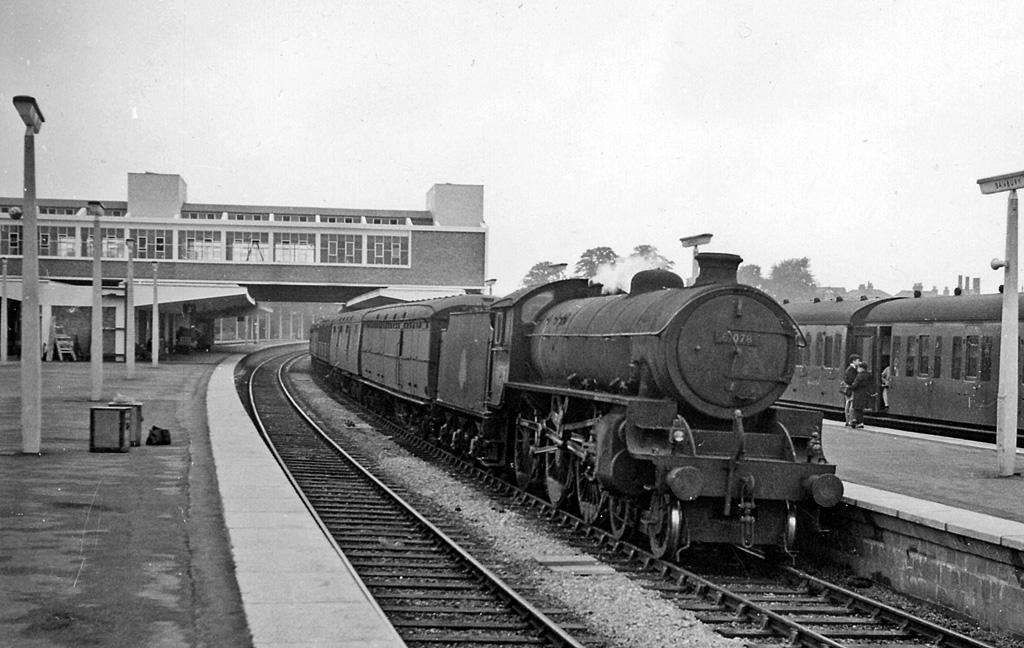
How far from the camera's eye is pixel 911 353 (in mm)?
19250

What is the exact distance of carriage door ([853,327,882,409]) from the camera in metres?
20.6

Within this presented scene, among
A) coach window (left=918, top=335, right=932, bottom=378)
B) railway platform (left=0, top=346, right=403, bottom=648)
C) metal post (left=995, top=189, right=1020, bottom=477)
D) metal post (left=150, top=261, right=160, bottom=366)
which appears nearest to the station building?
metal post (left=150, top=261, right=160, bottom=366)

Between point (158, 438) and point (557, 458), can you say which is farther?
point (158, 438)

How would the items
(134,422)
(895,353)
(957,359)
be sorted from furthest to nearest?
(895,353) → (957,359) → (134,422)

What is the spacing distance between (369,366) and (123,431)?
11598 millimetres

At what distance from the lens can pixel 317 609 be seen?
646 cm

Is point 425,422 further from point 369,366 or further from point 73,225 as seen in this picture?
point 73,225

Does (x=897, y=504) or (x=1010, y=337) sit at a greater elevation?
(x=1010, y=337)

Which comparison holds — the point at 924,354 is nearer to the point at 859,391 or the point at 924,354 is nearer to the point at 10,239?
the point at 859,391

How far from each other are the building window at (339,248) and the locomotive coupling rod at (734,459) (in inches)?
1953

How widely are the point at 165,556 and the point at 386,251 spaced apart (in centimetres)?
5001

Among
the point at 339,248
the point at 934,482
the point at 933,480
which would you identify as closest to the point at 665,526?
the point at 934,482

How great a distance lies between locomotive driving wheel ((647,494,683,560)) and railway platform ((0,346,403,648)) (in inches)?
117

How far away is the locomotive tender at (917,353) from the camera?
1700 cm
